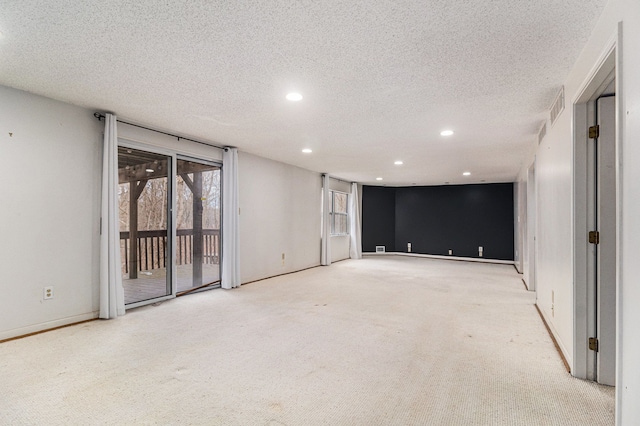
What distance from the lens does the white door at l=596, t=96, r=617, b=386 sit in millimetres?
2178

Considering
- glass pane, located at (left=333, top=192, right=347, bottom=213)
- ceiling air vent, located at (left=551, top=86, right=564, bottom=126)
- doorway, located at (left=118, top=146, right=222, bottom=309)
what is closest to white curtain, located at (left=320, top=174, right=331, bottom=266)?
glass pane, located at (left=333, top=192, right=347, bottom=213)

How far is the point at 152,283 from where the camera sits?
4.66 m

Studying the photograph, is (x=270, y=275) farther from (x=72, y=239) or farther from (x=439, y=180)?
(x=439, y=180)

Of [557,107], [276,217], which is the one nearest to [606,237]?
[557,107]

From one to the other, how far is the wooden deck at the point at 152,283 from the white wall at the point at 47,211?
751 millimetres

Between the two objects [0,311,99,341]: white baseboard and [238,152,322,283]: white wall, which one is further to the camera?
[238,152,322,283]: white wall

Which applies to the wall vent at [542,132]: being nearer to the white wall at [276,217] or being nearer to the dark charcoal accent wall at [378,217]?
the white wall at [276,217]

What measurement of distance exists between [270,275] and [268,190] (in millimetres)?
1597

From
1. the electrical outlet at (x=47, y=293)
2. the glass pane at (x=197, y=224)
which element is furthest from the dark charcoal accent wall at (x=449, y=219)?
the electrical outlet at (x=47, y=293)

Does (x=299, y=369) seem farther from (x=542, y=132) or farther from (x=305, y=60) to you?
(x=542, y=132)

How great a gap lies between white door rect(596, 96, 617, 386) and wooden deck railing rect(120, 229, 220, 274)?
4.58 metres

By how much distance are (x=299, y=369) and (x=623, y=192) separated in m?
2.17

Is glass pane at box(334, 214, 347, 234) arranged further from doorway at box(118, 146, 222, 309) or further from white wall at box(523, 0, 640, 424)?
white wall at box(523, 0, 640, 424)

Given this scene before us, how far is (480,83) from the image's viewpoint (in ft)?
8.93
